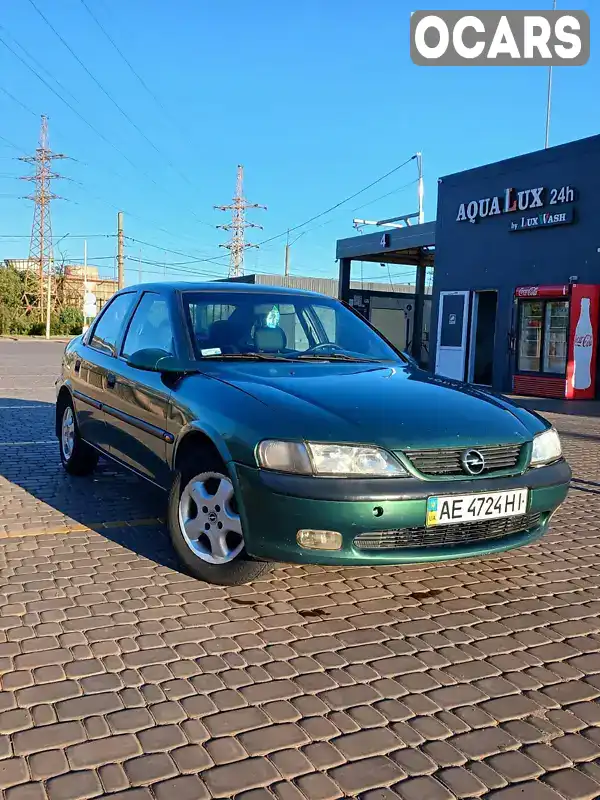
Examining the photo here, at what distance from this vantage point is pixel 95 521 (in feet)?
16.6

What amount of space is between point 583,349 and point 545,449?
12724mm

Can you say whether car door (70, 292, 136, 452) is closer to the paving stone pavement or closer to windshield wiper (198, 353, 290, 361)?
the paving stone pavement

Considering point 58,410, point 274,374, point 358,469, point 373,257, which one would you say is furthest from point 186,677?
point 373,257

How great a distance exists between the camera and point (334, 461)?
334 centimetres

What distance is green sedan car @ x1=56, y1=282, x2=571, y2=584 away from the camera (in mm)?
3328

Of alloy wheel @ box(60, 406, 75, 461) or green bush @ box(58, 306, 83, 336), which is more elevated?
green bush @ box(58, 306, 83, 336)

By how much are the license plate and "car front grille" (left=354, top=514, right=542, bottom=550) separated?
34 mm

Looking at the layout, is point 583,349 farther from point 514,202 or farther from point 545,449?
point 545,449

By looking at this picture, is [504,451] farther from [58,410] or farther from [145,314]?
[58,410]

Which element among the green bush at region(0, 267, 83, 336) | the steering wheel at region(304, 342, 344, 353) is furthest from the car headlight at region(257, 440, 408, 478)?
the green bush at region(0, 267, 83, 336)

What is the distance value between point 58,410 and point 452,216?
15180 mm

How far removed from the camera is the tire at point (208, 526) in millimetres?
3660

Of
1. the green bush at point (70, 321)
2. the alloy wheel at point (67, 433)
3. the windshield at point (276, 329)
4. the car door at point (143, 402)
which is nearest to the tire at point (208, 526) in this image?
the car door at point (143, 402)
